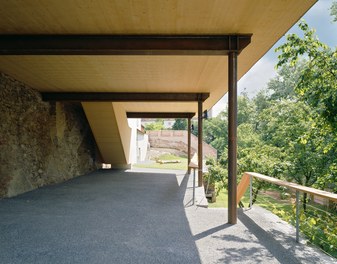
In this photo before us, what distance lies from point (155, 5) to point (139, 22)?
56 centimetres

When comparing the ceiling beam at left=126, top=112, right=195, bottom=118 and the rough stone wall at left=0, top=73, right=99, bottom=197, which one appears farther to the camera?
the ceiling beam at left=126, top=112, right=195, bottom=118

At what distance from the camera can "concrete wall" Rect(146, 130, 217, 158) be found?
30.0 m

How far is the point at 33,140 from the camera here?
7.77 metres

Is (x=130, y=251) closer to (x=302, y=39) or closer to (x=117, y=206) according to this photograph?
(x=117, y=206)

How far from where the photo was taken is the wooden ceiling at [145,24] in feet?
11.6

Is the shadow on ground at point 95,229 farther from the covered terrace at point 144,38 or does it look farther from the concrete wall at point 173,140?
the concrete wall at point 173,140

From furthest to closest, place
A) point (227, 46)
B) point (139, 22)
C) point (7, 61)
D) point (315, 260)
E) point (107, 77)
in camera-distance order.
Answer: point (107, 77) < point (7, 61) < point (227, 46) < point (139, 22) < point (315, 260)

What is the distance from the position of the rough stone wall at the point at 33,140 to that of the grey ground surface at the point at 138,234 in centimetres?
102

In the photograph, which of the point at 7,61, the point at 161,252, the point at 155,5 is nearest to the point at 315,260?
the point at 161,252

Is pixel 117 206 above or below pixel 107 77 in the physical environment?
below

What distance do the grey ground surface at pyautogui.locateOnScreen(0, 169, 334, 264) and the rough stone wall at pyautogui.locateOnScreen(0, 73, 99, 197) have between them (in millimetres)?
1017

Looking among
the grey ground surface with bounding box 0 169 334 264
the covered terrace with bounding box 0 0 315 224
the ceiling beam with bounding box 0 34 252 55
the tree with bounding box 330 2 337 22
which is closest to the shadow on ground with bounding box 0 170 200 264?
the grey ground surface with bounding box 0 169 334 264

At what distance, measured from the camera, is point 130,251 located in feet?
10.9

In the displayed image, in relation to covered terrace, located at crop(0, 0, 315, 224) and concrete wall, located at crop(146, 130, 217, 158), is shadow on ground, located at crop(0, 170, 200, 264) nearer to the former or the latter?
covered terrace, located at crop(0, 0, 315, 224)
